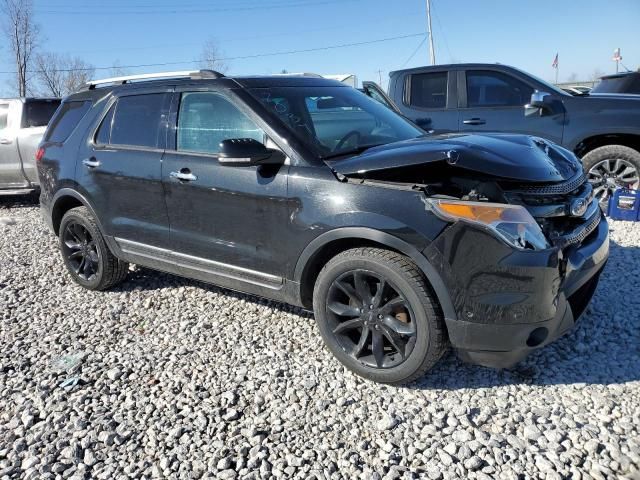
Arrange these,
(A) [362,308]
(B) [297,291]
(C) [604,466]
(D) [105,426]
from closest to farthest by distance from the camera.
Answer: (C) [604,466], (D) [105,426], (A) [362,308], (B) [297,291]

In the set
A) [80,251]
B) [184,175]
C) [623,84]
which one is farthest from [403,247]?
[623,84]

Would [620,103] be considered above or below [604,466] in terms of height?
above

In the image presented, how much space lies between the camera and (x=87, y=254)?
15.5 ft

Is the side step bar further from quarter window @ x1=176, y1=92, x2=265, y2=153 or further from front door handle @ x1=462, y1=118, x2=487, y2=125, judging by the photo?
front door handle @ x1=462, y1=118, x2=487, y2=125

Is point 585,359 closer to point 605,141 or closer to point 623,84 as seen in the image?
point 605,141

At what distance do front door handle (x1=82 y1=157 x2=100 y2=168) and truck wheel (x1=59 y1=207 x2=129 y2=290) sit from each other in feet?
1.45

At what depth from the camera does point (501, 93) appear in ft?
22.3

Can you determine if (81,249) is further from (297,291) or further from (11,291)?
(297,291)

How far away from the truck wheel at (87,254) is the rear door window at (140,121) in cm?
82

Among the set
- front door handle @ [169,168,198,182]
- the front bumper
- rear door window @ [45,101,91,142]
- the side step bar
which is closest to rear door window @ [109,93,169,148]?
front door handle @ [169,168,198,182]

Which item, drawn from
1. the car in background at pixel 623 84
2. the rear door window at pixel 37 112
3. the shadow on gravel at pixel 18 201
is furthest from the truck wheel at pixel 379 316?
the shadow on gravel at pixel 18 201

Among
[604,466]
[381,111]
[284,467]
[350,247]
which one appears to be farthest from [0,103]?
[604,466]

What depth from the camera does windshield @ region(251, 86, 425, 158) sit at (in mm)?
3357

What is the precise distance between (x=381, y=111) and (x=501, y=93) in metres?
3.42
